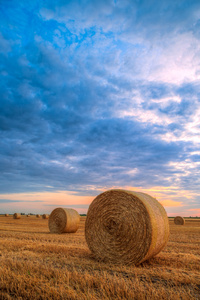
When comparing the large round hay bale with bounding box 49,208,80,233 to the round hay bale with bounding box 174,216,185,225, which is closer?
the large round hay bale with bounding box 49,208,80,233

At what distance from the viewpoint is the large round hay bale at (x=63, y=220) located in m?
16.0

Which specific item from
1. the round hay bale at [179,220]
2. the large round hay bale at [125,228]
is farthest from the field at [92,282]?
the round hay bale at [179,220]

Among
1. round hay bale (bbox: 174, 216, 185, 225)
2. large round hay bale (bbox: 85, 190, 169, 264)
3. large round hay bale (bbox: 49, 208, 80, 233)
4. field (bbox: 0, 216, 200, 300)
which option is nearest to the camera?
field (bbox: 0, 216, 200, 300)

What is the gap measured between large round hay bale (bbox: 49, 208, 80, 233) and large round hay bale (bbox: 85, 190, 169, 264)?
8.48 meters

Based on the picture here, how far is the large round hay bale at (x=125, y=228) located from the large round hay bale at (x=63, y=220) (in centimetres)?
848

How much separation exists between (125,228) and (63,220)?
389 inches

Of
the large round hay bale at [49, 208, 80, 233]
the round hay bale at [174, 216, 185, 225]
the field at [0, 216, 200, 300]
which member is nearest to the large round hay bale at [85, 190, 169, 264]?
the field at [0, 216, 200, 300]

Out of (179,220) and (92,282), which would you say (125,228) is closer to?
(92,282)

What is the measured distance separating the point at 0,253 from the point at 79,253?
244 centimetres

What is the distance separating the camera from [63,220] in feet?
52.7

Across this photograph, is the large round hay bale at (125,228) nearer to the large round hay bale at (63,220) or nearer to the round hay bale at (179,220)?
the large round hay bale at (63,220)

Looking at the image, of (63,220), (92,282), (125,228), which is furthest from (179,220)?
(92,282)

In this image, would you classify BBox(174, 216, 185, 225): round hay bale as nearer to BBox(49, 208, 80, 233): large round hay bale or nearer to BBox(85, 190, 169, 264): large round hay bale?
BBox(49, 208, 80, 233): large round hay bale

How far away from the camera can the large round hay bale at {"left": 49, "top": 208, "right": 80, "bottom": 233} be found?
1596cm
